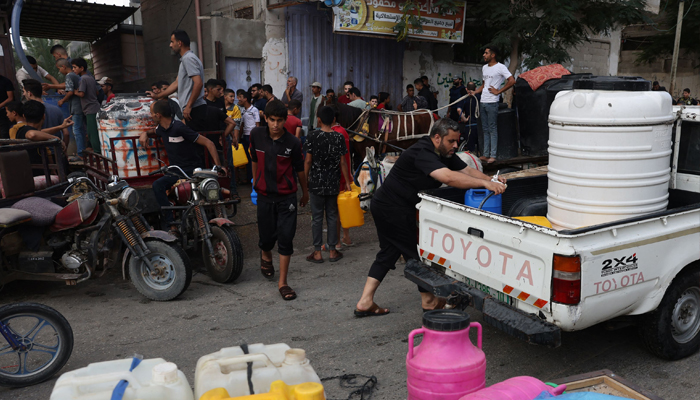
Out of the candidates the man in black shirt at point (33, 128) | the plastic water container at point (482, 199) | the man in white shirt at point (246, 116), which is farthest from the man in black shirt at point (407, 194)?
the man in white shirt at point (246, 116)

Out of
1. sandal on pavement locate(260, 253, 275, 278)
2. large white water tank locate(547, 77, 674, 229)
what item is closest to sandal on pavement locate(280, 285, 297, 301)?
sandal on pavement locate(260, 253, 275, 278)

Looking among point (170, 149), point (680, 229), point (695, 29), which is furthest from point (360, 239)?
point (695, 29)

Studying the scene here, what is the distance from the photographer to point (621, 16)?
13102 millimetres

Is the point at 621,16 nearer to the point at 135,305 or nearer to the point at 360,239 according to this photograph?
the point at 360,239

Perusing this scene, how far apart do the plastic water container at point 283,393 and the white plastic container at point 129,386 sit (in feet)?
0.43

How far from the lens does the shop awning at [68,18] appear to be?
13688 millimetres

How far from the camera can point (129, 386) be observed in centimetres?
200

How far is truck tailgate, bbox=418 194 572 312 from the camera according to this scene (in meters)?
3.39

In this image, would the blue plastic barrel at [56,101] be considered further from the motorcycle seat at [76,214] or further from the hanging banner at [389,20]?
the motorcycle seat at [76,214]

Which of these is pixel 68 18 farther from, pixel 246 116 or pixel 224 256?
pixel 224 256

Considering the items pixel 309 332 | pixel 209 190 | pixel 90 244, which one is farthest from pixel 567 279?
pixel 90 244

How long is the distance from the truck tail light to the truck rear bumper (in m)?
0.22

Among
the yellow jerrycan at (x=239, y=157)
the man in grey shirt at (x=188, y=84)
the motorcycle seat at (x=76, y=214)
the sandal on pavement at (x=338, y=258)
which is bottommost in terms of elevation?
the sandal on pavement at (x=338, y=258)

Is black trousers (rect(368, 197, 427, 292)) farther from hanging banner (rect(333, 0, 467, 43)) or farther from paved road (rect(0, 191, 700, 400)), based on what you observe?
hanging banner (rect(333, 0, 467, 43))
